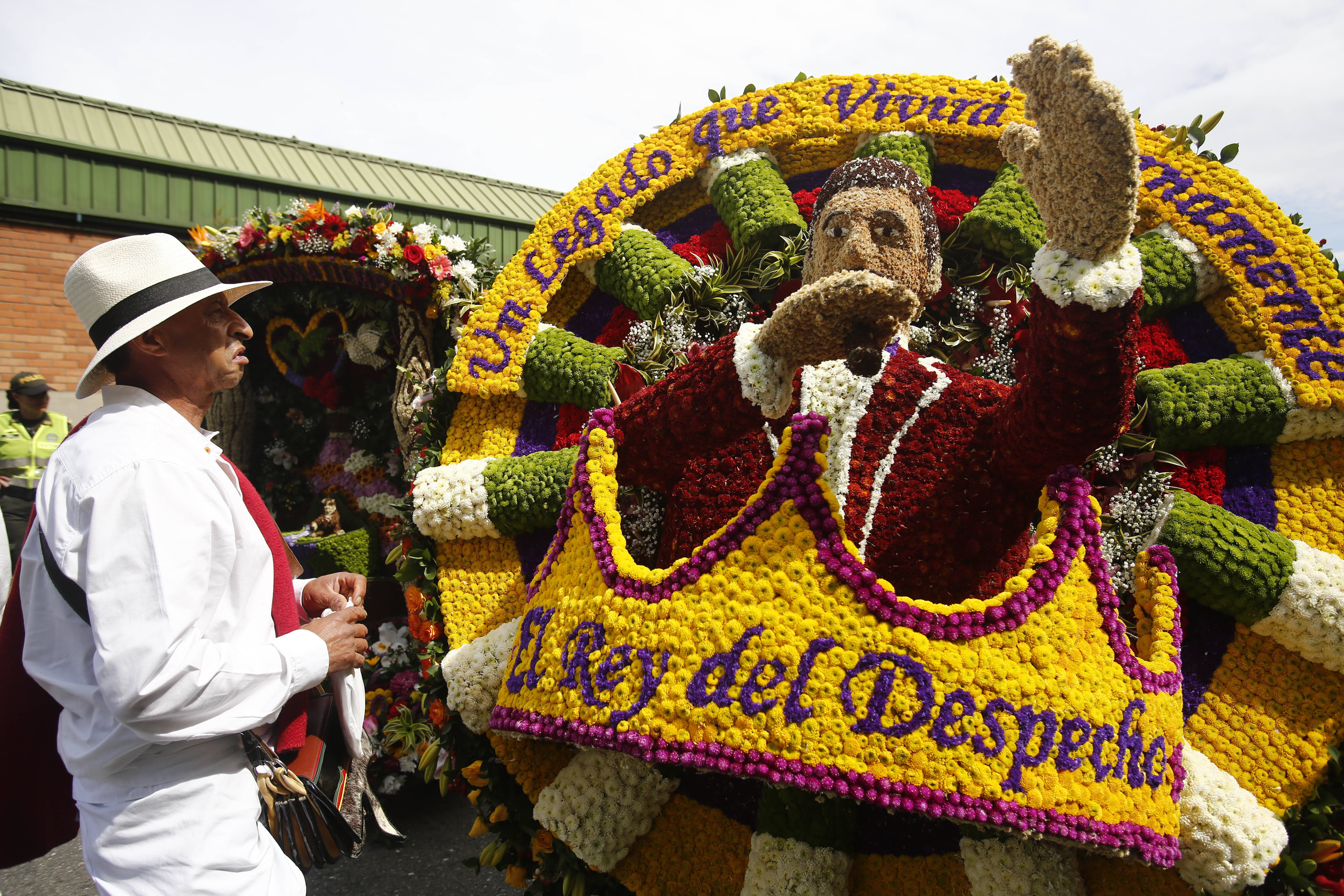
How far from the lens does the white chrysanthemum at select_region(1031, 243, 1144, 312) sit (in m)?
1.61

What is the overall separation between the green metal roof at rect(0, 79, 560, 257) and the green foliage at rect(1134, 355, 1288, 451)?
6.97m

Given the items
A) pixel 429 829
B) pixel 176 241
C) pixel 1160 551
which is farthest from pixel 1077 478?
pixel 429 829

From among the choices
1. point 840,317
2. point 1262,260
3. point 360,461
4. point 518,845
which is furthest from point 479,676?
point 1262,260

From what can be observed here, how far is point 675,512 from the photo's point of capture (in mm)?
2418

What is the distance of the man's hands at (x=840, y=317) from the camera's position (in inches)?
63.3

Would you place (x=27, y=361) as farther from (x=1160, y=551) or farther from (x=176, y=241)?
(x=1160, y=551)

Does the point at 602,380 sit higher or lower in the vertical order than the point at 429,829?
higher

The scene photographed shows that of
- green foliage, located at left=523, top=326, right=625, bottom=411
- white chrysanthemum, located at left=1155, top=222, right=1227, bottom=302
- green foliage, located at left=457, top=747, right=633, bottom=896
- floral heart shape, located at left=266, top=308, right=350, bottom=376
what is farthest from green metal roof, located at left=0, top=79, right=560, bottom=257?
white chrysanthemum, located at left=1155, top=222, right=1227, bottom=302

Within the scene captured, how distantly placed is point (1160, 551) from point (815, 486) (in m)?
1.11

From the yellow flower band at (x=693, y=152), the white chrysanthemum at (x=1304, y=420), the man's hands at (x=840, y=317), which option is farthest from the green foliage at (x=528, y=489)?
the white chrysanthemum at (x=1304, y=420)

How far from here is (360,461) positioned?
15.5ft

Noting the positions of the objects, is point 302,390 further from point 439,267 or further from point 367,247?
point 439,267

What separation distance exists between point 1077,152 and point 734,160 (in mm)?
1883

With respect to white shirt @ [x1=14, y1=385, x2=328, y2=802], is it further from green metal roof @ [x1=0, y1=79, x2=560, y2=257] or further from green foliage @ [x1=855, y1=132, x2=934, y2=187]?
green metal roof @ [x1=0, y1=79, x2=560, y2=257]
